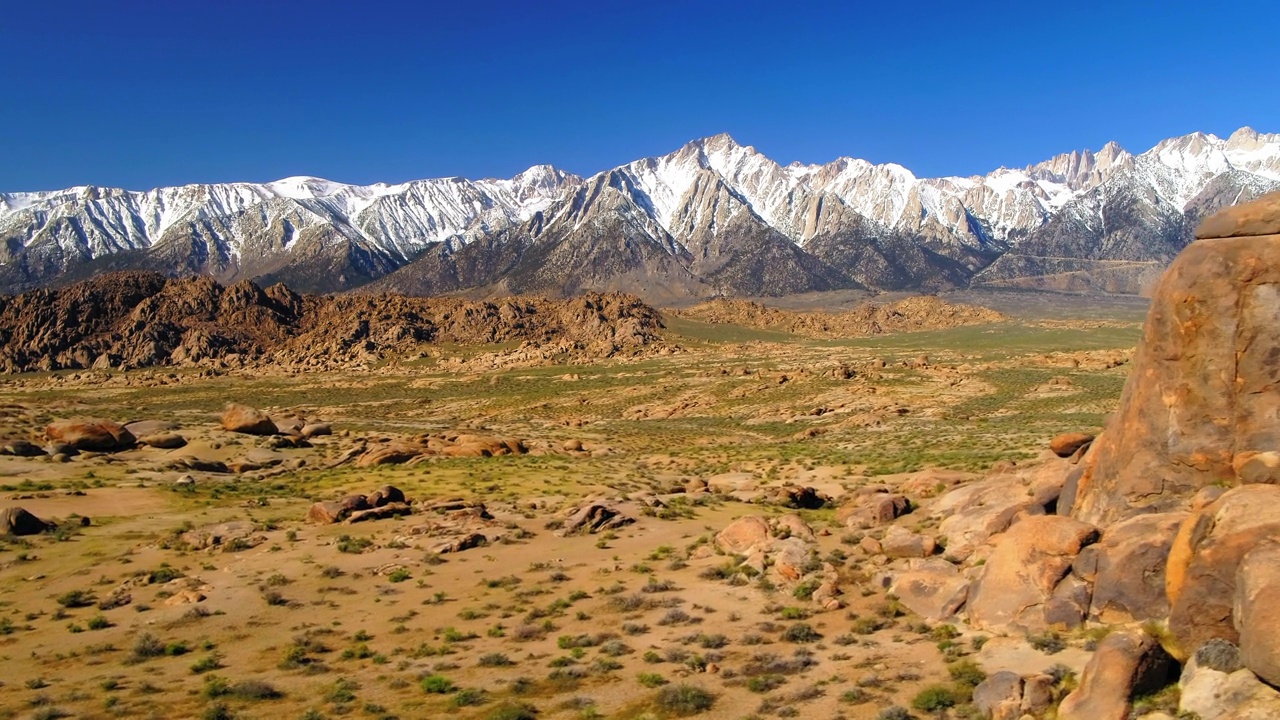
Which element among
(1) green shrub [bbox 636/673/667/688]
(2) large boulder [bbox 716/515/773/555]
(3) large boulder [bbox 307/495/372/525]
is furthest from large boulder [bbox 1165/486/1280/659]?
(3) large boulder [bbox 307/495/372/525]

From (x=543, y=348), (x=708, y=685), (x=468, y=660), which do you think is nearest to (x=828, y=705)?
(x=708, y=685)

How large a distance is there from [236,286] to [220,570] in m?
154

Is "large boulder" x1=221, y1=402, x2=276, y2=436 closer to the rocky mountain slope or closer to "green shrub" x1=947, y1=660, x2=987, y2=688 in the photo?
"green shrub" x1=947, y1=660, x2=987, y2=688

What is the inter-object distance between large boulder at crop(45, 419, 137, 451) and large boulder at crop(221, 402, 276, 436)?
743 centimetres

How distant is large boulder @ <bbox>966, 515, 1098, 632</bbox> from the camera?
17627 mm

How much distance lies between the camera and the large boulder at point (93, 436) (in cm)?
4834

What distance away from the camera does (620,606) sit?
73.9 feet

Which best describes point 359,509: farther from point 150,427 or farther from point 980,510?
point 150,427

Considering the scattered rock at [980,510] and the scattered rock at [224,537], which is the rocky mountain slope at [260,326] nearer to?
the scattered rock at [224,537]

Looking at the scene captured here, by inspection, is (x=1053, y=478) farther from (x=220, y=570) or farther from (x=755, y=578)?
(x=220, y=570)

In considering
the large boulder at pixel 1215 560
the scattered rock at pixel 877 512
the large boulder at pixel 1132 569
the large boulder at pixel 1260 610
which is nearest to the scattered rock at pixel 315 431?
the scattered rock at pixel 877 512

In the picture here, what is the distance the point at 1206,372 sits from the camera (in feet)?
57.1

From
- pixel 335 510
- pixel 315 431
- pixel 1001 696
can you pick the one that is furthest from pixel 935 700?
pixel 315 431

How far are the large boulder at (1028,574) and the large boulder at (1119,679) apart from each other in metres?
3.47
